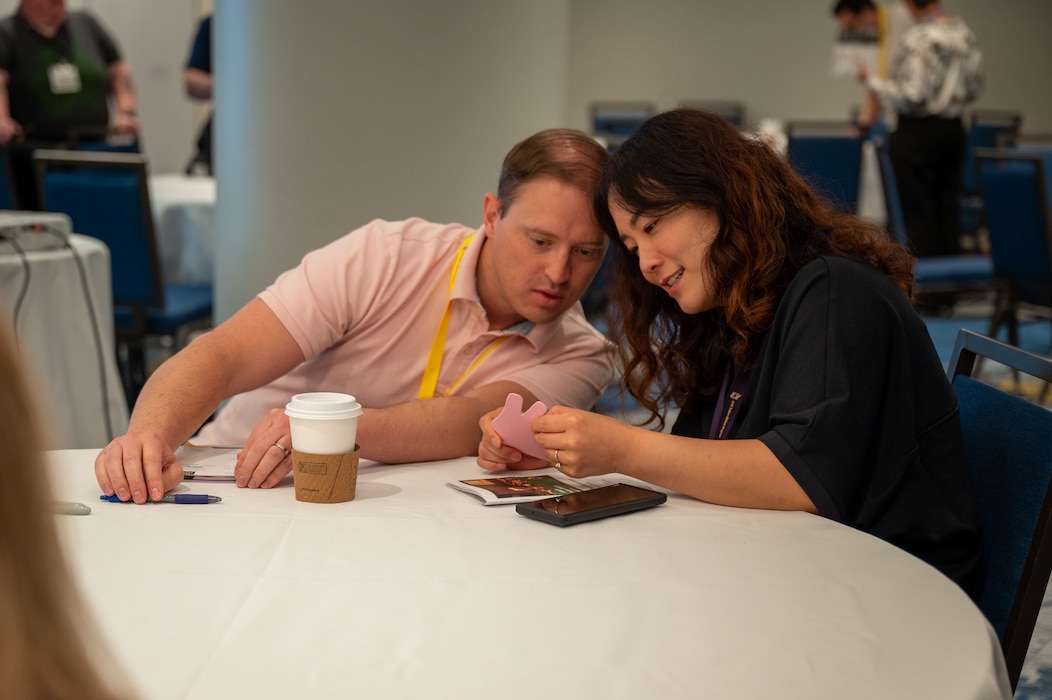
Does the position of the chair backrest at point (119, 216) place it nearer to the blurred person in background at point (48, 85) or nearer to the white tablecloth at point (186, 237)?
the white tablecloth at point (186, 237)

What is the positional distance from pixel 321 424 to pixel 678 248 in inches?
24.0

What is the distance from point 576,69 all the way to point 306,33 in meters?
9.57

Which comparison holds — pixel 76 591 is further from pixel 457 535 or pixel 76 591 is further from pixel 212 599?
pixel 457 535

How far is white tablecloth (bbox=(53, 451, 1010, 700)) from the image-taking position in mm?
927

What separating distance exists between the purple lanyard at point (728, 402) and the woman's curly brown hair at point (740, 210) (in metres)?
0.04

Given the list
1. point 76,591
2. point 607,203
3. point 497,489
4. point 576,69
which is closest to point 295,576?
point 497,489

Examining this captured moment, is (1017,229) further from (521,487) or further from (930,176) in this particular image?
(521,487)

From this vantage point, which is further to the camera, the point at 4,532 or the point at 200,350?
Answer: the point at 200,350

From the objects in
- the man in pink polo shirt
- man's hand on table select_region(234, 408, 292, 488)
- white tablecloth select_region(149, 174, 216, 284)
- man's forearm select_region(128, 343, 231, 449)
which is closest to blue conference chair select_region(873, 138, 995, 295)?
white tablecloth select_region(149, 174, 216, 284)

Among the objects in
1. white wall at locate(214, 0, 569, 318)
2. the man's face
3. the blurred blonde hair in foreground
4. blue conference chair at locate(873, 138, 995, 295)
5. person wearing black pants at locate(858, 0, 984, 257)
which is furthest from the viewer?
person wearing black pants at locate(858, 0, 984, 257)

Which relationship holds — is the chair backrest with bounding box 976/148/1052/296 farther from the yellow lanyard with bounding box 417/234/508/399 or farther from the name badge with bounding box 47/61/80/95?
the name badge with bounding box 47/61/80/95

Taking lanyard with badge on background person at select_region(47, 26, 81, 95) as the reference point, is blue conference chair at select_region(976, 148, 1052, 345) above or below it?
below

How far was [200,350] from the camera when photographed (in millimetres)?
1777

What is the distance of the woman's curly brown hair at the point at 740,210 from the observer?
1595mm
